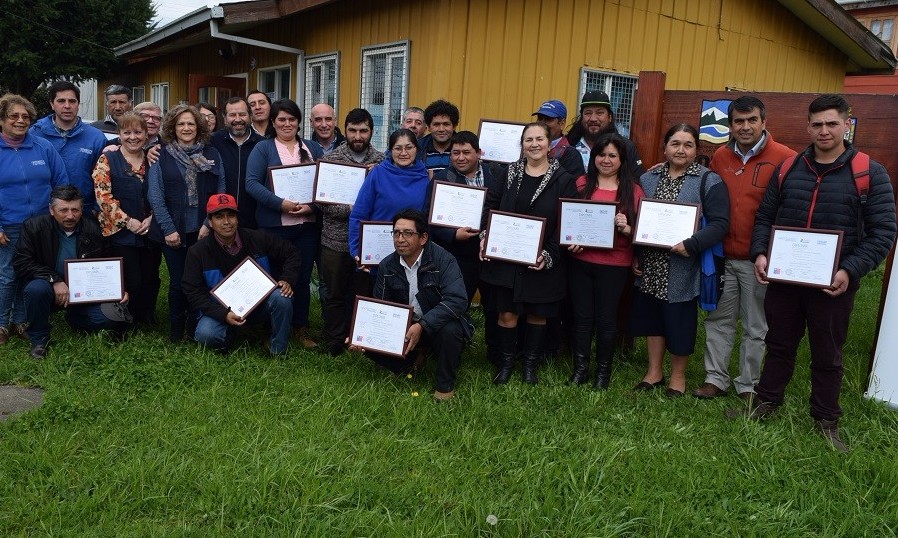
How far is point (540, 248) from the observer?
14.9 feet

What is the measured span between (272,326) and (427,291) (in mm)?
1375

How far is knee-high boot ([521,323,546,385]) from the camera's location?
Answer: 4816 mm

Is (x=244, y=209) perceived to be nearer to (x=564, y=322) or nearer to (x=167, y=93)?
(x=564, y=322)

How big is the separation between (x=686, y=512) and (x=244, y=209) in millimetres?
4047

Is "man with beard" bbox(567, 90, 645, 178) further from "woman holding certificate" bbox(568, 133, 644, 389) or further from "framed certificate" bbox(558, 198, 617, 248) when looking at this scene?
"framed certificate" bbox(558, 198, 617, 248)

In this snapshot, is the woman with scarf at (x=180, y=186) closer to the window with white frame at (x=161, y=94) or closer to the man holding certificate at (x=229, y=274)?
the man holding certificate at (x=229, y=274)

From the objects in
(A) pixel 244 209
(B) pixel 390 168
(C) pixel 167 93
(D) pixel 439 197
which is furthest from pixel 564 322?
(C) pixel 167 93

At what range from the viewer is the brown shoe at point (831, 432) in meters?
3.89

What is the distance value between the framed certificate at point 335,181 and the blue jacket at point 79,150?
193cm

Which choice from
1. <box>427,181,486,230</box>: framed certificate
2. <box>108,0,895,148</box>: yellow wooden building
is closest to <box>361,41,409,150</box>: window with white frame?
<box>108,0,895,148</box>: yellow wooden building

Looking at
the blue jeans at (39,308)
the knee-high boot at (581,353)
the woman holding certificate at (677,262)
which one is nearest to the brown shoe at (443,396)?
the knee-high boot at (581,353)

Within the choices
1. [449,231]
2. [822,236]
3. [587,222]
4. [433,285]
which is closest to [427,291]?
[433,285]

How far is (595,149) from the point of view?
4.57 meters

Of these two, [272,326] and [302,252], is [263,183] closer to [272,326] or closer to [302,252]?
[302,252]
